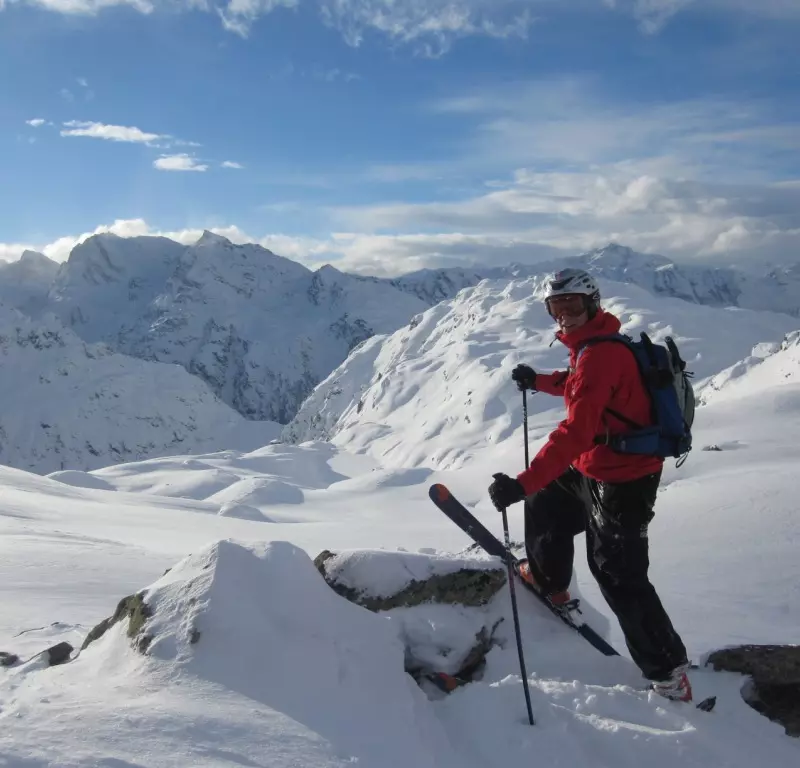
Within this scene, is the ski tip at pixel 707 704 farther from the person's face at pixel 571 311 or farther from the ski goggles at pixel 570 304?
the ski goggles at pixel 570 304

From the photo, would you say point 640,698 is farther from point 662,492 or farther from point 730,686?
point 662,492

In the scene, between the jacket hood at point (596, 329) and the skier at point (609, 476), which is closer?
the skier at point (609, 476)

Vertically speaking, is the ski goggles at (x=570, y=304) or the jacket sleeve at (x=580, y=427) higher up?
the ski goggles at (x=570, y=304)

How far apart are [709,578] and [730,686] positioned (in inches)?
164

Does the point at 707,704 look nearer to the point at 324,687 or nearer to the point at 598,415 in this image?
the point at 598,415

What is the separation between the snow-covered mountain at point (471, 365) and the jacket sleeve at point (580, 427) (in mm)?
59914

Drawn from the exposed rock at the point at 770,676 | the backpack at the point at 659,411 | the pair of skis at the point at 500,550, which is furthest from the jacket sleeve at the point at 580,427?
the exposed rock at the point at 770,676

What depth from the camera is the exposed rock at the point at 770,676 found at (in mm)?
4941

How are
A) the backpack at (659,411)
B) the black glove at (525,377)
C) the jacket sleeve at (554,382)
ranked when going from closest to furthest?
the backpack at (659,411) → the jacket sleeve at (554,382) → the black glove at (525,377)

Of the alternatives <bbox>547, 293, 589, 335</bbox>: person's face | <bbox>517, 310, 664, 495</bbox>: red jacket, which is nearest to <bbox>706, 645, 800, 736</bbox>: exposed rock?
<bbox>517, 310, 664, 495</bbox>: red jacket

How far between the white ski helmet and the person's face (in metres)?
0.03

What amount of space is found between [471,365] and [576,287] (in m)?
117

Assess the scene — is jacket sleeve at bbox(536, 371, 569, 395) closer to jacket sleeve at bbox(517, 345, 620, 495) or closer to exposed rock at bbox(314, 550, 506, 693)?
jacket sleeve at bbox(517, 345, 620, 495)

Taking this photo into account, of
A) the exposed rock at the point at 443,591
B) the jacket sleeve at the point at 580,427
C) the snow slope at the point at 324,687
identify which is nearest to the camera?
the snow slope at the point at 324,687
